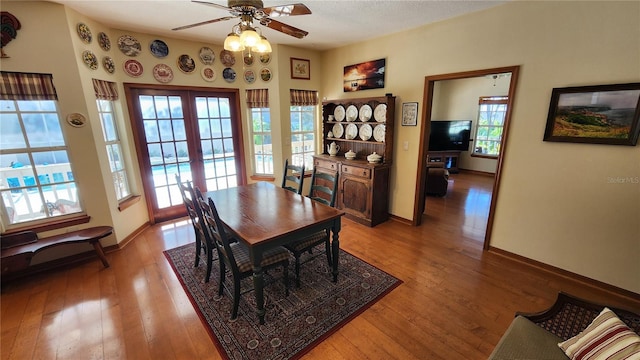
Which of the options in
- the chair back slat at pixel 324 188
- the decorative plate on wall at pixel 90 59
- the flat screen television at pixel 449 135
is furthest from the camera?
the flat screen television at pixel 449 135

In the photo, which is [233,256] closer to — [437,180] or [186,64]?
[186,64]

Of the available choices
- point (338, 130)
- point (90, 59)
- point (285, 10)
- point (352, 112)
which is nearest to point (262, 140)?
point (338, 130)

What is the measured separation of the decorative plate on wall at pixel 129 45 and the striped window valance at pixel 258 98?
5.03ft

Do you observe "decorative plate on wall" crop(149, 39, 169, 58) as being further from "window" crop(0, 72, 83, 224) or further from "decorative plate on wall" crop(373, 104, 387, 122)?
"decorative plate on wall" crop(373, 104, 387, 122)

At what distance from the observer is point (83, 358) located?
1.76m

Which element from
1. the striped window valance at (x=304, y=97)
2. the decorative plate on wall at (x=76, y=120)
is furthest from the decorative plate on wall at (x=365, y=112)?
the decorative plate on wall at (x=76, y=120)

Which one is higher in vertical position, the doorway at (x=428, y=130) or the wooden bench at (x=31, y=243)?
the doorway at (x=428, y=130)

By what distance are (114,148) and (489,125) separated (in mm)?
7921

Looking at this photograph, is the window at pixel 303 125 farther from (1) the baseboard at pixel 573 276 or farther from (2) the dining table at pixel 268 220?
(1) the baseboard at pixel 573 276

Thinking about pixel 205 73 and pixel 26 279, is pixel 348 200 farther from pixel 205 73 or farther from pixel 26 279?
pixel 26 279

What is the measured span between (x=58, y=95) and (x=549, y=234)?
5.18 meters

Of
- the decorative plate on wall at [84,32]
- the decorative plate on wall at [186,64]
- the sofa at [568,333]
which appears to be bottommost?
the sofa at [568,333]

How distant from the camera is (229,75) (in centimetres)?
409

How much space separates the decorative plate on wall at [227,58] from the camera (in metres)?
3.96
